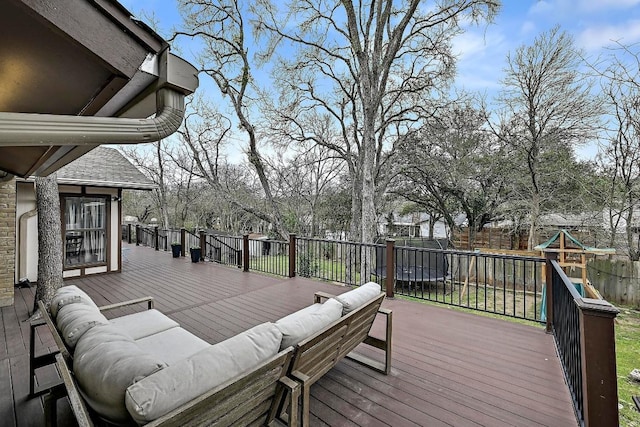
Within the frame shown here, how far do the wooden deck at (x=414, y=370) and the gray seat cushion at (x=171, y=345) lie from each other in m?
0.68

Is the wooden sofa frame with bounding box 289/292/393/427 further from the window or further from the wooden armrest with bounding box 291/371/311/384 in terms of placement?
the window

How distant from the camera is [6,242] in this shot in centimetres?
461

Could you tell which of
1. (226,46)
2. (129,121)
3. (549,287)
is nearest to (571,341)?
(549,287)

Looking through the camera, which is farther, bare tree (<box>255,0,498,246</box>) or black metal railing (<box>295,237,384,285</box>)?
bare tree (<box>255,0,498,246</box>)

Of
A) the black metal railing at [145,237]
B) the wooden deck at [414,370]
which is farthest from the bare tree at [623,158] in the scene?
the black metal railing at [145,237]

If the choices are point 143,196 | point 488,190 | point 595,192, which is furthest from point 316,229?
point 143,196

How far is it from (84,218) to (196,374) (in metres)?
7.70

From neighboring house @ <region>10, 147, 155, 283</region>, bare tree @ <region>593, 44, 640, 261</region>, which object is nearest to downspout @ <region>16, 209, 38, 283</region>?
neighboring house @ <region>10, 147, 155, 283</region>

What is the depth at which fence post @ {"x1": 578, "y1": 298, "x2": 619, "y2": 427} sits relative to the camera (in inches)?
64.2

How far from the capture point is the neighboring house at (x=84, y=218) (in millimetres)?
5961

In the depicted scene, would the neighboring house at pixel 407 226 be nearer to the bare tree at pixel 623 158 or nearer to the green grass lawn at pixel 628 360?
the bare tree at pixel 623 158

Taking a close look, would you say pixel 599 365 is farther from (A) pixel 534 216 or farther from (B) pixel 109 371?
(A) pixel 534 216

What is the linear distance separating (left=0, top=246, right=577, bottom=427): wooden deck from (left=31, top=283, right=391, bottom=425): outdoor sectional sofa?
0.44 m

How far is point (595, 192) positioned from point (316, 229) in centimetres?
1174
